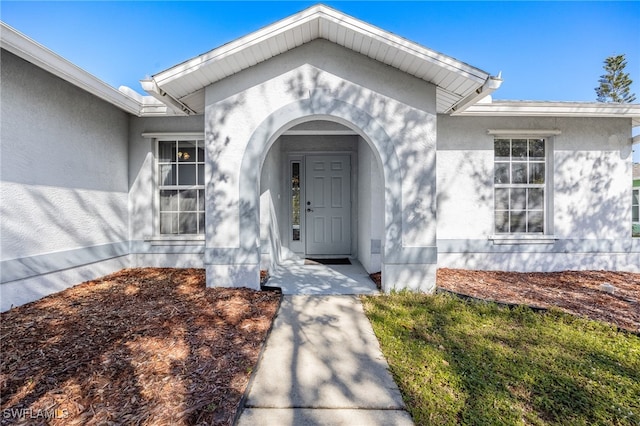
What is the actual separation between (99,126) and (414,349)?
6643mm

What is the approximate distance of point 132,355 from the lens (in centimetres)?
285

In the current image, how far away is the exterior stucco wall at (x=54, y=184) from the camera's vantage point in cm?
402

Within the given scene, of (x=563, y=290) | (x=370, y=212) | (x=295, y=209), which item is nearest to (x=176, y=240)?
(x=295, y=209)

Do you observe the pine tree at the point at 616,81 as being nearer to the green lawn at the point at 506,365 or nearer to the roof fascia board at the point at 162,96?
the green lawn at the point at 506,365

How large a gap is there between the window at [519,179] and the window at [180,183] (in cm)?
670

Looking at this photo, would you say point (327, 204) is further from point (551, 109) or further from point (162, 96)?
point (551, 109)

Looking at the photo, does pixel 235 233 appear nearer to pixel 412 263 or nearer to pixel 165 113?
pixel 412 263

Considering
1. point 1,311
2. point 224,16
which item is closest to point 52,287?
point 1,311

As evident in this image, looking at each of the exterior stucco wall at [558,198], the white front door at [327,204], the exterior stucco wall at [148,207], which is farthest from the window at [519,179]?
the exterior stucco wall at [148,207]

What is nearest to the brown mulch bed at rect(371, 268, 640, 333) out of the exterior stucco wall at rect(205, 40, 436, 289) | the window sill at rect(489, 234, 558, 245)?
the window sill at rect(489, 234, 558, 245)

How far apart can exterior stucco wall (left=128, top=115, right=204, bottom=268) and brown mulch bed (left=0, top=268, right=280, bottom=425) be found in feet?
5.64

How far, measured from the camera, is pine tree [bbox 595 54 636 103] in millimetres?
24609

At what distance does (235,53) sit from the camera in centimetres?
423

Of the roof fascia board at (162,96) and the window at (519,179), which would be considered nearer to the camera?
the roof fascia board at (162,96)
